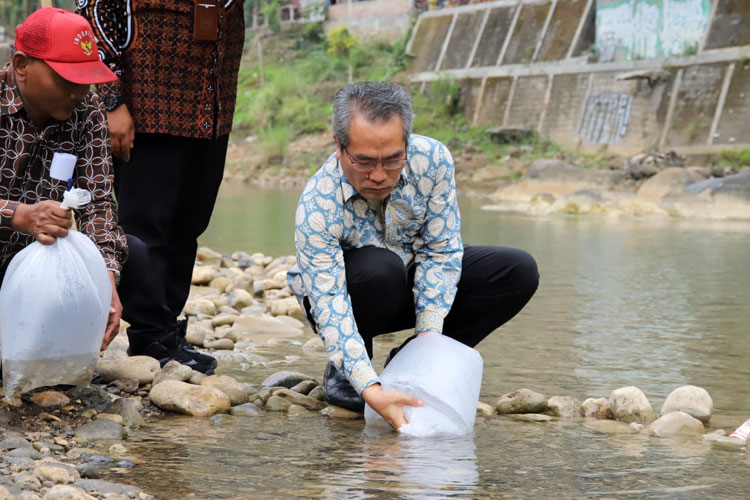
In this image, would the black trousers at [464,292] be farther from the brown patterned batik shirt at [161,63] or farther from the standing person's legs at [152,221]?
the brown patterned batik shirt at [161,63]

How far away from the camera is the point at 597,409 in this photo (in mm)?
2879

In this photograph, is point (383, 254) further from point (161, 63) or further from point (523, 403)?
point (161, 63)

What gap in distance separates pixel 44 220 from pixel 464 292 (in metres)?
1.29

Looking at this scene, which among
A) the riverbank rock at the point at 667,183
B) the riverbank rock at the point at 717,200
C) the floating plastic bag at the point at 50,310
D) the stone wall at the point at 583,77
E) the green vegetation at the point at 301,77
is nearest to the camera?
the floating plastic bag at the point at 50,310

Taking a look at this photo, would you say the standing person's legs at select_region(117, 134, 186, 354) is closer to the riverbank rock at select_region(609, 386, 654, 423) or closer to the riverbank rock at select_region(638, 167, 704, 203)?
the riverbank rock at select_region(609, 386, 654, 423)

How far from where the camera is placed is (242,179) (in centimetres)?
2144

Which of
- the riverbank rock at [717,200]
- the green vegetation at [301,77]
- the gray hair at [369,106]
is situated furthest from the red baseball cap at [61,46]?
the green vegetation at [301,77]

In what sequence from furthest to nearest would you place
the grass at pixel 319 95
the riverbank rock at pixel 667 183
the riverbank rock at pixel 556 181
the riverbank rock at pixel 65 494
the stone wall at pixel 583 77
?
the grass at pixel 319 95 < the stone wall at pixel 583 77 < the riverbank rock at pixel 556 181 < the riverbank rock at pixel 667 183 < the riverbank rock at pixel 65 494

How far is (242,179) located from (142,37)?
18527 mm

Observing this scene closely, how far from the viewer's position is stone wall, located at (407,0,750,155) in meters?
17.3

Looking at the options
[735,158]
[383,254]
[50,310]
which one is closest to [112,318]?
[50,310]

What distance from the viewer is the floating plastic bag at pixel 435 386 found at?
100 inches

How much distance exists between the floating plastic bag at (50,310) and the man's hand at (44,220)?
0.9 inches

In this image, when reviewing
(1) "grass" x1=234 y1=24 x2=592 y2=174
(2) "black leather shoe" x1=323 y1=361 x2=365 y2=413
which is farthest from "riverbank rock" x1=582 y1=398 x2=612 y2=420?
(1) "grass" x1=234 y1=24 x2=592 y2=174
